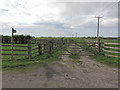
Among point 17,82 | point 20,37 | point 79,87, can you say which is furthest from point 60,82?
point 20,37

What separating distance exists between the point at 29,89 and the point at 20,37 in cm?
3128

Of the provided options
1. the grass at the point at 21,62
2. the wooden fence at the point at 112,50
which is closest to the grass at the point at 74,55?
the grass at the point at 21,62

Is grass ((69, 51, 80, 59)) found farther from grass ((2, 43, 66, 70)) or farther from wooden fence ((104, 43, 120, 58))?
→ wooden fence ((104, 43, 120, 58))

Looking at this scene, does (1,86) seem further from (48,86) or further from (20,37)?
(20,37)

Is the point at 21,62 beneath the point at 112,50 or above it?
beneath

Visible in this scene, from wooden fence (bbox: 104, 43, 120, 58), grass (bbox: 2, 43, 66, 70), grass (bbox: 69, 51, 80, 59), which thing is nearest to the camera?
grass (bbox: 2, 43, 66, 70)

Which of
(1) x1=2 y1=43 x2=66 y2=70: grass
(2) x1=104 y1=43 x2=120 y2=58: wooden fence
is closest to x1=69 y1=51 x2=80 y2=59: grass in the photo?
(1) x1=2 y1=43 x2=66 y2=70: grass

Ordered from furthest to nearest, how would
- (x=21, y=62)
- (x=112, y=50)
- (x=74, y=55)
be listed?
1. (x=74, y=55)
2. (x=112, y=50)
3. (x=21, y=62)

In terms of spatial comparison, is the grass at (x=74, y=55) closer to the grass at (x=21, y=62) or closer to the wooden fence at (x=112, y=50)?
the grass at (x=21, y=62)

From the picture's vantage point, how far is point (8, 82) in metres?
3.57

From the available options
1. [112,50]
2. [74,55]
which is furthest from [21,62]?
[112,50]

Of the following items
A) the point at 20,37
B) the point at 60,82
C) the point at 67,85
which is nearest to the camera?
the point at 67,85

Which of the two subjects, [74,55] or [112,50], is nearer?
[112,50]

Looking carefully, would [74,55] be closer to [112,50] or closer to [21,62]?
[112,50]
